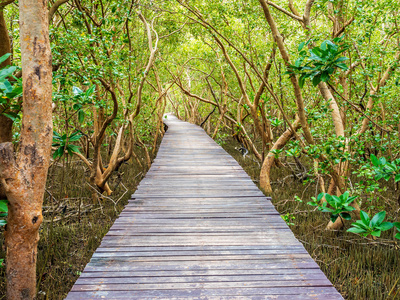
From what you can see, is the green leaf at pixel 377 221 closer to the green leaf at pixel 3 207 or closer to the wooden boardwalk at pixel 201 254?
the wooden boardwalk at pixel 201 254

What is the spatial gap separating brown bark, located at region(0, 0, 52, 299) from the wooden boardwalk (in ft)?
1.15

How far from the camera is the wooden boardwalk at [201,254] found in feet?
4.90

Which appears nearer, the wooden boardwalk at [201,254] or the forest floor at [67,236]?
the wooden boardwalk at [201,254]

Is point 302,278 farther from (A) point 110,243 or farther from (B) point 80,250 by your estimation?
(B) point 80,250

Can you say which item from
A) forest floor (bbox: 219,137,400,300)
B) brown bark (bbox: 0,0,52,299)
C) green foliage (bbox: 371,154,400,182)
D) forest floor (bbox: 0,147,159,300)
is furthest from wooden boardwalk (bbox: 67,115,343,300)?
forest floor (bbox: 0,147,159,300)

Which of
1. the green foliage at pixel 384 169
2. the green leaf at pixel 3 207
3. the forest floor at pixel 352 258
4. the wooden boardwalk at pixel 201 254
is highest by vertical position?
the green leaf at pixel 3 207

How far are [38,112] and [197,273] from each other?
1239mm

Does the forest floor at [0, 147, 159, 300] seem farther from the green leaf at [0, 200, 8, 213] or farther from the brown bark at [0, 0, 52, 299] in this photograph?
the green leaf at [0, 200, 8, 213]

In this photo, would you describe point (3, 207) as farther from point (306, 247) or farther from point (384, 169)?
point (306, 247)

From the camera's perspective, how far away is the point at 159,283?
155cm

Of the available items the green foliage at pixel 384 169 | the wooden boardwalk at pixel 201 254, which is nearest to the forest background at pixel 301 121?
the green foliage at pixel 384 169

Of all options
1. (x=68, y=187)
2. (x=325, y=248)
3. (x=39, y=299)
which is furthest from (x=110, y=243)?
(x=68, y=187)

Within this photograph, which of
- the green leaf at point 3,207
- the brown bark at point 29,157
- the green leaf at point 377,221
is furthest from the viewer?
the green leaf at point 377,221

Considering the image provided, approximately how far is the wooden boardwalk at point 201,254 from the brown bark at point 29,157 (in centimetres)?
35
